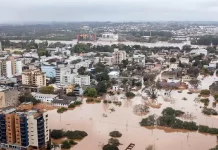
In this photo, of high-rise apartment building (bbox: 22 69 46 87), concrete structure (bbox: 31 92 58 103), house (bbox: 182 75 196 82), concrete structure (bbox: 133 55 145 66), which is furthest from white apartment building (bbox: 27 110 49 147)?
concrete structure (bbox: 133 55 145 66)

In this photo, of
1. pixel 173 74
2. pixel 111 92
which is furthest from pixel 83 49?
pixel 111 92

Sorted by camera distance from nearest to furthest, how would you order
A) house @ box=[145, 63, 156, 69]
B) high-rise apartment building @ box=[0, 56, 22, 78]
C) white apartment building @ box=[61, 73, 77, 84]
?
white apartment building @ box=[61, 73, 77, 84] → high-rise apartment building @ box=[0, 56, 22, 78] → house @ box=[145, 63, 156, 69]

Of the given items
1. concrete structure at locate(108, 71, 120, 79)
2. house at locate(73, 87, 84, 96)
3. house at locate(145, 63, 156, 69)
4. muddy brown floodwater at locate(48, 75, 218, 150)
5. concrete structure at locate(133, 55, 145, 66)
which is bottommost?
muddy brown floodwater at locate(48, 75, 218, 150)

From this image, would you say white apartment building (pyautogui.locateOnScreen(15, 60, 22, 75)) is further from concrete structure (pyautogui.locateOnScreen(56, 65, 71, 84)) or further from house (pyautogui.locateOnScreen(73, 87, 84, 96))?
house (pyautogui.locateOnScreen(73, 87, 84, 96))

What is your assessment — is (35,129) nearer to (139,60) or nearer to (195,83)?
(195,83)

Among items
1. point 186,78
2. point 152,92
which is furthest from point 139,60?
point 152,92

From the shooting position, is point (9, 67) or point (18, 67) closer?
point (9, 67)
